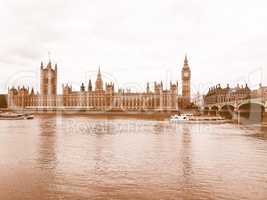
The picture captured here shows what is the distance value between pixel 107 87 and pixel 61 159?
83.2 meters

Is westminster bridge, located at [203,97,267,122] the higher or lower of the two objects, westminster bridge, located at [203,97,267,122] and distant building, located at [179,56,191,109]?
the lower

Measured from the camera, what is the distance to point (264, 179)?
1056 centimetres

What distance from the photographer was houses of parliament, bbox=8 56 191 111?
92062 mm

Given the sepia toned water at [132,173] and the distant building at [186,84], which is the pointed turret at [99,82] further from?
the sepia toned water at [132,173]

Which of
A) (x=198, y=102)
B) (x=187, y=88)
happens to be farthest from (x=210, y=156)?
(x=198, y=102)

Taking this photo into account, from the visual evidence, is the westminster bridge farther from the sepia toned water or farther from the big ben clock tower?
the sepia toned water

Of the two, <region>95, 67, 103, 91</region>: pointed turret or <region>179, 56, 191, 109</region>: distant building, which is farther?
<region>95, 67, 103, 91</region>: pointed turret

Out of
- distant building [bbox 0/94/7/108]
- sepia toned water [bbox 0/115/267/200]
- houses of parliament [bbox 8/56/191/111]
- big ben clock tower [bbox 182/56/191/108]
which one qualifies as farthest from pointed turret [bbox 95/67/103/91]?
sepia toned water [bbox 0/115/267/200]

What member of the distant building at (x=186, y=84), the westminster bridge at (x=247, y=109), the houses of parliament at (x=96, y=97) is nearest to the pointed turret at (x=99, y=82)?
the houses of parliament at (x=96, y=97)

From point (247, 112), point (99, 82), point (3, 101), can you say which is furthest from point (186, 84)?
point (3, 101)

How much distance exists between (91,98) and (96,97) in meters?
1.76

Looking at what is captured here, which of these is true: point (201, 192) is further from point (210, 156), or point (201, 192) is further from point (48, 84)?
point (48, 84)

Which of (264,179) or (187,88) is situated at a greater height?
(187,88)

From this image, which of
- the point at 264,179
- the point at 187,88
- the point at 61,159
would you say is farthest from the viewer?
the point at 187,88
